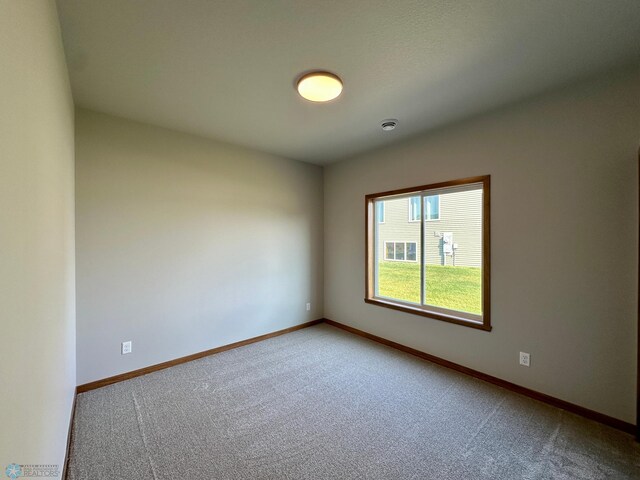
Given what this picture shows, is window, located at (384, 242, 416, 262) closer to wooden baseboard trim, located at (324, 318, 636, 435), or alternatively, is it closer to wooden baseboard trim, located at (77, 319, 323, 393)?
wooden baseboard trim, located at (324, 318, 636, 435)

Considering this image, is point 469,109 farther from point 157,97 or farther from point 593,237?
point 157,97

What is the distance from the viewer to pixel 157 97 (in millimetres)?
2250

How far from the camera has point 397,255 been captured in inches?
138

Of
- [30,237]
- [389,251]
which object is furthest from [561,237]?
[30,237]

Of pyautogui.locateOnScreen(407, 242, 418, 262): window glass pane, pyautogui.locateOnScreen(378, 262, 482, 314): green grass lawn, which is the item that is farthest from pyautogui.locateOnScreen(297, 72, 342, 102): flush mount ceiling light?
pyautogui.locateOnScreen(378, 262, 482, 314): green grass lawn

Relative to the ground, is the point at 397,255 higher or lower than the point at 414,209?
lower

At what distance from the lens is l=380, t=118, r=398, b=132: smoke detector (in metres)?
2.72

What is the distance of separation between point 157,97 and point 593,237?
3.71 meters

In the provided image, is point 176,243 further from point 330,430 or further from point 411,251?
point 411,251

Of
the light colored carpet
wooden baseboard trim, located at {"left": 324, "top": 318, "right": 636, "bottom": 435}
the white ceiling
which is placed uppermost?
the white ceiling

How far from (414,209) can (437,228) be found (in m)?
0.38

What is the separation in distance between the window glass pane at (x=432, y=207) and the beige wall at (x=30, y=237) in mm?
3176

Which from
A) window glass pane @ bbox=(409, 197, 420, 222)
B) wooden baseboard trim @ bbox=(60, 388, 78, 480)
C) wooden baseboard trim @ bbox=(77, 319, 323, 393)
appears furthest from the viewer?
window glass pane @ bbox=(409, 197, 420, 222)

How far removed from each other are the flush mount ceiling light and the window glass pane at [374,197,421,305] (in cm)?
177
